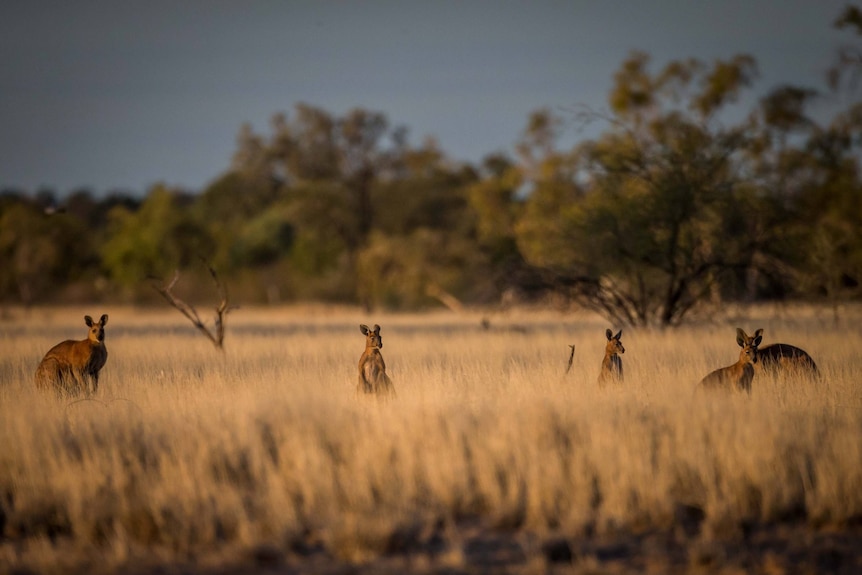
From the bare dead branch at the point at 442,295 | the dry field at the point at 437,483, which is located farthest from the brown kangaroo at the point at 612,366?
the bare dead branch at the point at 442,295

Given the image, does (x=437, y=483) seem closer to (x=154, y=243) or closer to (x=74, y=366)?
(x=74, y=366)

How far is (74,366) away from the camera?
35.2 ft

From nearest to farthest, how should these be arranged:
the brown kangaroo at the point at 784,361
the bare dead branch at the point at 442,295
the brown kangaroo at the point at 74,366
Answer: the brown kangaroo at the point at 74,366
the brown kangaroo at the point at 784,361
the bare dead branch at the point at 442,295

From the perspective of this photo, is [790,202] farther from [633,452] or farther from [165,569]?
[165,569]

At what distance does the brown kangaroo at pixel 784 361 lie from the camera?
432 inches

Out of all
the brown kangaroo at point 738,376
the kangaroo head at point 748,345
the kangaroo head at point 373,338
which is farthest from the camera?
the kangaroo head at point 748,345

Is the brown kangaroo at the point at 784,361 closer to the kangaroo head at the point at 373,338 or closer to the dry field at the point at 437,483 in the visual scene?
the dry field at the point at 437,483

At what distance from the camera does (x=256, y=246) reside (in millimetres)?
59750

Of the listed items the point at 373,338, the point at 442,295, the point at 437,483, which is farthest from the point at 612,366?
the point at 442,295

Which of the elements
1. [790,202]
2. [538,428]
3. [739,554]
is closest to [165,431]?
[538,428]

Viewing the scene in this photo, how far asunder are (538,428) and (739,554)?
7.72ft

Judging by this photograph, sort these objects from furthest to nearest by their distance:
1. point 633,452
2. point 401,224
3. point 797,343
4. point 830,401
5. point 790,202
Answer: point 401,224 → point 790,202 → point 797,343 → point 830,401 → point 633,452

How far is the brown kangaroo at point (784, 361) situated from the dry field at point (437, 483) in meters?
0.89

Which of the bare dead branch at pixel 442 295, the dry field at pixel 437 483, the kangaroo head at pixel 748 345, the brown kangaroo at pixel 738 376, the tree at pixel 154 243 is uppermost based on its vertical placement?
the tree at pixel 154 243
